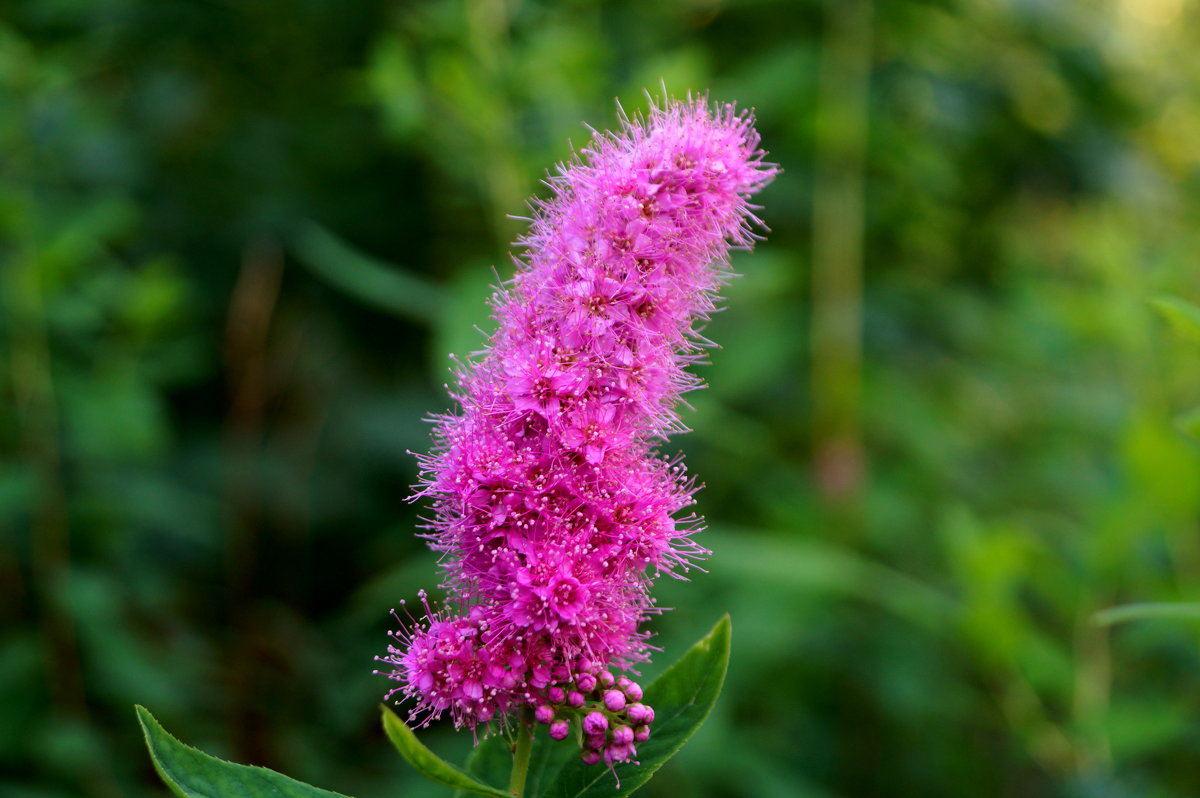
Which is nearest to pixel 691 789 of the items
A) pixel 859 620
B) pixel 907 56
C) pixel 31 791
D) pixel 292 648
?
pixel 859 620

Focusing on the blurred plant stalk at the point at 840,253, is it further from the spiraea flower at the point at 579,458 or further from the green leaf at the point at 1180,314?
the spiraea flower at the point at 579,458

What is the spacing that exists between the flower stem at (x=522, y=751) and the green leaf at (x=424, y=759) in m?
0.11

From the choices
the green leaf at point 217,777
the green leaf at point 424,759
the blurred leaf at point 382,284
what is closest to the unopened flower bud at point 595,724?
the green leaf at point 424,759

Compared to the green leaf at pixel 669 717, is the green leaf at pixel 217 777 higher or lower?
lower

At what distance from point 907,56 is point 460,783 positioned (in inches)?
132

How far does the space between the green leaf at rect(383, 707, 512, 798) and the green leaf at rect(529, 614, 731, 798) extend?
188mm

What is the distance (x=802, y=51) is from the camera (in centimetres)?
345

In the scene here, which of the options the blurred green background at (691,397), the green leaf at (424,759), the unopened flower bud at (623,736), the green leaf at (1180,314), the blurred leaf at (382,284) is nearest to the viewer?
the green leaf at (424,759)

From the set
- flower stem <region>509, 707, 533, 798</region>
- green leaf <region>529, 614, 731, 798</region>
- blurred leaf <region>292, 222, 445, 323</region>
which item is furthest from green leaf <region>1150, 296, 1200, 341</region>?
blurred leaf <region>292, 222, 445, 323</region>

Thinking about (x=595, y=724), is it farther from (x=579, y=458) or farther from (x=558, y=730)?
(x=579, y=458)

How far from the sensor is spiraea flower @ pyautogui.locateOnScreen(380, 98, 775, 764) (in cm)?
124

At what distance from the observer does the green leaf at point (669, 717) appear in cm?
120

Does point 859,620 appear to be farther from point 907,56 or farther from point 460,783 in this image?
point 460,783

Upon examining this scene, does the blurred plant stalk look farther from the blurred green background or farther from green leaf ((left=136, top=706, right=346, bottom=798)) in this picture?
green leaf ((left=136, top=706, right=346, bottom=798))
